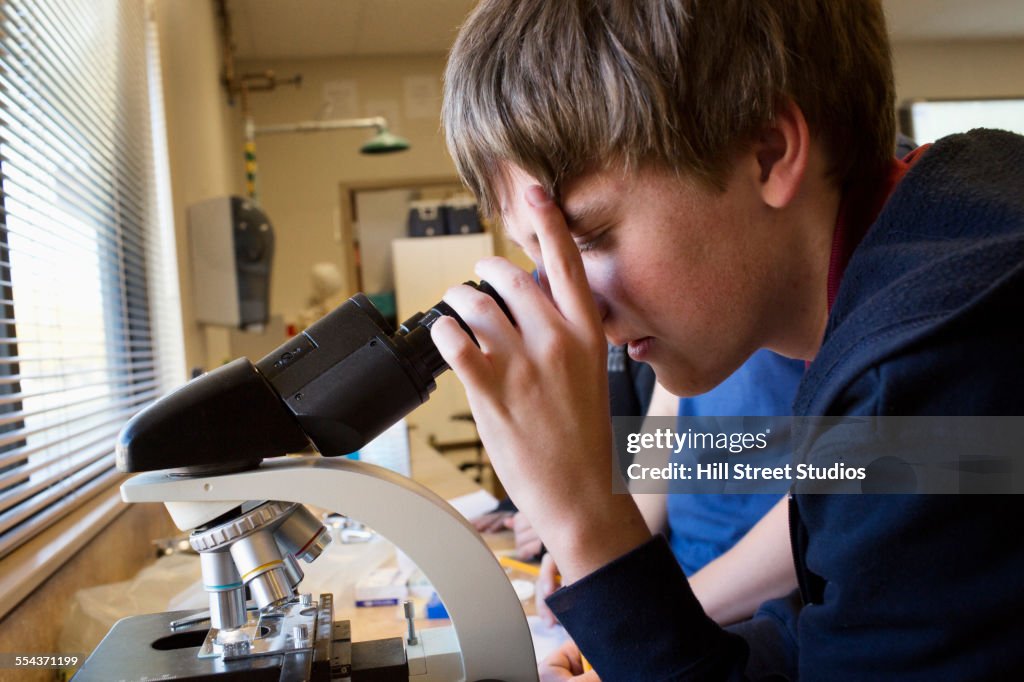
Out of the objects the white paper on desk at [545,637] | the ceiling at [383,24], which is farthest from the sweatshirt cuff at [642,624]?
Answer: the ceiling at [383,24]

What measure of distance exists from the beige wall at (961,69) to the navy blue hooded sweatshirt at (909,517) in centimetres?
610

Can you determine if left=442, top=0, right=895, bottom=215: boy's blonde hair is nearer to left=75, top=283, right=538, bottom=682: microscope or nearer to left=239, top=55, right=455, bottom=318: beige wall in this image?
left=75, top=283, right=538, bottom=682: microscope

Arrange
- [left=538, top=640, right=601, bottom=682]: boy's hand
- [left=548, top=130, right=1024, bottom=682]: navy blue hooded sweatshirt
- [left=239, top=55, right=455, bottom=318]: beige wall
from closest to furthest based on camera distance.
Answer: [left=548, top=130, right=1024, bottom=682]: navy blue hooded sweatshirt, [left=538, top=640, right=601, bottom=682]: boy's hand, [left=239, top=55, right=455, bottom=318]: beige wall

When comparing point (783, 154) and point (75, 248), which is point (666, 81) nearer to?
point (783, 154)

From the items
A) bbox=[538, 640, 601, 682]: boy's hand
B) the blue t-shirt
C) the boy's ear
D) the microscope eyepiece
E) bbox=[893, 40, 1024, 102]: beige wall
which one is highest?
bbox=[893, 40, 1024, 102]: beige wall

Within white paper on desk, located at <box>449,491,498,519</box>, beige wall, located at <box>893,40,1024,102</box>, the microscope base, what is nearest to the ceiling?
beige wall, located at <box>893,40,1024,102</box>

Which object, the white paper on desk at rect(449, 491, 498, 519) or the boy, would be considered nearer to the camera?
the boy

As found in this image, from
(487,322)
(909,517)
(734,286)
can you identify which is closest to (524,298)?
(487,322)

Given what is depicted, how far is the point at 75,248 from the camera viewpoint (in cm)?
152

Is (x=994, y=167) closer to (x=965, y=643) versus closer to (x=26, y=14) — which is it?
(x=965, y=643)

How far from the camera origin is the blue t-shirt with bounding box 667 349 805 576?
114 cm

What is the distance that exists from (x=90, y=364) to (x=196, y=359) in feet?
3.36

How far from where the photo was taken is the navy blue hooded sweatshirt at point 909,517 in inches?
19.7

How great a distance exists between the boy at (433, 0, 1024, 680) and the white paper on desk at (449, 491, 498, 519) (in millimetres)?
774
